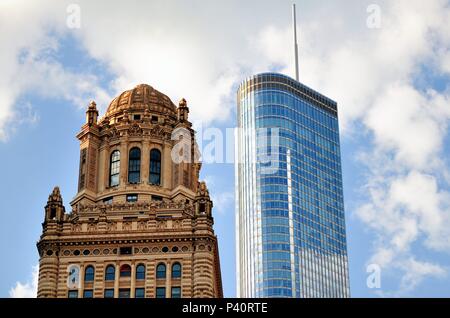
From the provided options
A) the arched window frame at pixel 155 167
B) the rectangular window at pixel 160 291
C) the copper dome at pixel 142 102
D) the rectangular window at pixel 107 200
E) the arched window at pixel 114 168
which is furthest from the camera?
the copper dome at pixel 142 102

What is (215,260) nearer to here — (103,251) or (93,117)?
(103,251)

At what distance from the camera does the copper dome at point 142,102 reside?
412ft

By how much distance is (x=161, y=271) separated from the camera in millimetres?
109000

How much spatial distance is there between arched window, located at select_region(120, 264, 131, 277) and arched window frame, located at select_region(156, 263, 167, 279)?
2.79m

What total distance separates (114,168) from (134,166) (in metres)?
2.26

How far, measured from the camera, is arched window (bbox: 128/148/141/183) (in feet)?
391

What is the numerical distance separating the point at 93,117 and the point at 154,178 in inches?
446

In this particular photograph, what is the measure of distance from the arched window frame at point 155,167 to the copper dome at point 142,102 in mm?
6264

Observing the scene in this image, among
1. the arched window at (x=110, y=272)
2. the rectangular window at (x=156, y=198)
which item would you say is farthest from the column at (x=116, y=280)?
the rectangular window at (x=156, y=198)

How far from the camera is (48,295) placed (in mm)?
107250

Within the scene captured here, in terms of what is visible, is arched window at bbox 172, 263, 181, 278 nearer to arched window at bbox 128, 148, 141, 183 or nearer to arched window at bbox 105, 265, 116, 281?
arched window at bbox 105, 265, 116, 281

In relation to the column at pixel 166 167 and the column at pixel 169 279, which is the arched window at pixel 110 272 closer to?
the column at pixel 169 279
